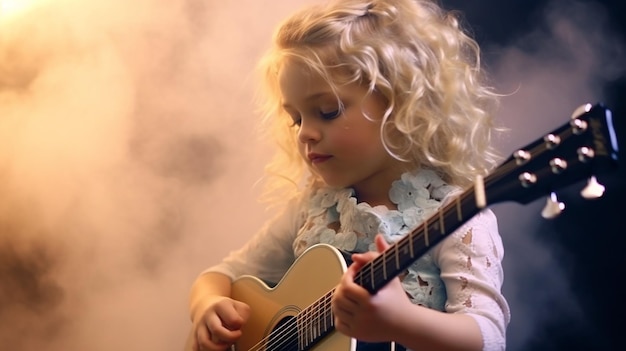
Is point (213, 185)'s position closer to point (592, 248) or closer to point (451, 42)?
point (451, 42)

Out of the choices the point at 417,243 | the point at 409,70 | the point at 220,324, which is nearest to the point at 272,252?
the point at 220,324

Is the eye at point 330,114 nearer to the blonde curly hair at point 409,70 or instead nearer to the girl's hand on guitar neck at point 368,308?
the blonde curly hair at point 409,70

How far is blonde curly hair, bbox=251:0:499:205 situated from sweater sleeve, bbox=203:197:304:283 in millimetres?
260

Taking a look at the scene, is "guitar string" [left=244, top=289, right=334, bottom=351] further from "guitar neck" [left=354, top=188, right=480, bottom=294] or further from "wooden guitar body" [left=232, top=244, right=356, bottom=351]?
"guitar neck" [left=354, top=188, right=480, bottom=294]

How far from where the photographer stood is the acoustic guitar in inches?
26.2

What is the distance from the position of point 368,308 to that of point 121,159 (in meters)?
0.76

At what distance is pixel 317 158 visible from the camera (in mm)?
1111

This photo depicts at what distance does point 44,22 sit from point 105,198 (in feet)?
1.17

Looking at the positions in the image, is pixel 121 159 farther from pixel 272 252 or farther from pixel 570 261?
pixel 570 261

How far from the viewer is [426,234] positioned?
2.52 ft

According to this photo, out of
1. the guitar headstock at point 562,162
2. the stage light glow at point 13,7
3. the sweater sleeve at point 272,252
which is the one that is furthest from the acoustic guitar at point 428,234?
the stage light glow at point 13,7

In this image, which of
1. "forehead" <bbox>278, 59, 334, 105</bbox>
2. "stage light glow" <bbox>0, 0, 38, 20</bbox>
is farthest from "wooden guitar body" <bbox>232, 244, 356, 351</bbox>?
"stage light glow" <bbox>0, 0, 38, 20</bbox>

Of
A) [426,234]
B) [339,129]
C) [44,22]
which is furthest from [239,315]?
[44,22]

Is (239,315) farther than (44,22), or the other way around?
(44,22)
